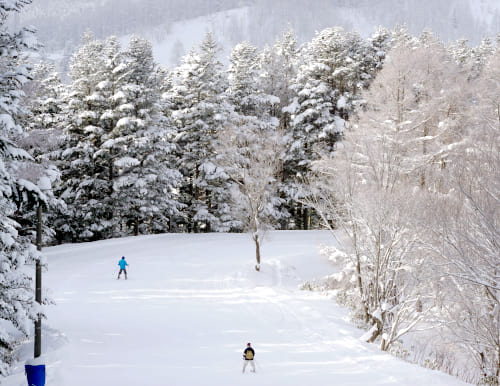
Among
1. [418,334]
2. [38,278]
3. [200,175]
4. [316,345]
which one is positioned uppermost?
[200,175]

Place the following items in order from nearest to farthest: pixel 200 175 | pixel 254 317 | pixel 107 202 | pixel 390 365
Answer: pixel 390 365 < pixel 254 317 < pixel 107 202 < pixel 200 175

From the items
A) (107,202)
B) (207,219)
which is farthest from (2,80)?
(207,219)

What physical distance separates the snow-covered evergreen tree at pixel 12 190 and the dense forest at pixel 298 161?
0.04 meters

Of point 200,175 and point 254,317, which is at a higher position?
point 200,175

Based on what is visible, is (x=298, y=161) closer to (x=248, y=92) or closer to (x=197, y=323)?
(x=248, y=92)

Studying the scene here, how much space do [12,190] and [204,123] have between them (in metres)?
23.9

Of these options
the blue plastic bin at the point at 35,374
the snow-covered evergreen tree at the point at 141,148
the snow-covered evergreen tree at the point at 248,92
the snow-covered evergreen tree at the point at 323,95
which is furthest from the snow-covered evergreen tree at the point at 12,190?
the snow-covered evergreen tree at the point at 248,92

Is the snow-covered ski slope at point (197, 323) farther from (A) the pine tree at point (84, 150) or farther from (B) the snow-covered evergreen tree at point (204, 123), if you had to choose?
(B) the snow-covered evergreen tree at point (204, 123)

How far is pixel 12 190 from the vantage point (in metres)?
8.95

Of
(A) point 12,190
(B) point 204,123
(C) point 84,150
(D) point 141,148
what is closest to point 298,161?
(B) point 204,123

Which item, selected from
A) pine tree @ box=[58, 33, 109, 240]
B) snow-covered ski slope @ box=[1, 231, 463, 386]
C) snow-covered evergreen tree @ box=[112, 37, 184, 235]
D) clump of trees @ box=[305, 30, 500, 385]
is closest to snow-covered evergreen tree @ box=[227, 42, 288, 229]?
snow-covered evergreen tree @ box=[112, 37, 184, 235]

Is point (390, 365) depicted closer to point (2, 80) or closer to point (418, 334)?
point (418, 334)

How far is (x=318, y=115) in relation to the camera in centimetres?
3425

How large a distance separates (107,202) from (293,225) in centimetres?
1991
